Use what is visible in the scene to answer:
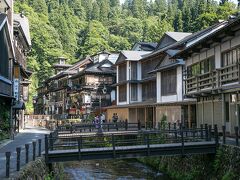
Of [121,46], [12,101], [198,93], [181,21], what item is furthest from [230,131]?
[121,46]

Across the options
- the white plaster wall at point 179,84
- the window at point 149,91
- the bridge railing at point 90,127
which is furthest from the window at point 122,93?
the white plaster wall at point 179,84

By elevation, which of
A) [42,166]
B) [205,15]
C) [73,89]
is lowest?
[42,166]

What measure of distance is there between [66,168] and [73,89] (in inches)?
1663

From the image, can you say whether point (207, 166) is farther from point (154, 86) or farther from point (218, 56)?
point (154, 86)

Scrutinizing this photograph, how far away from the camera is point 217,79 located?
24.0 metres

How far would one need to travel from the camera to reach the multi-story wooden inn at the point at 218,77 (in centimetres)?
2225

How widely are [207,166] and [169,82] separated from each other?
63.9ft

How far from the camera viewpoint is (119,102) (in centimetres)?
5638

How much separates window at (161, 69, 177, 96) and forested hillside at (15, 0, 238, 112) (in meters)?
33.2

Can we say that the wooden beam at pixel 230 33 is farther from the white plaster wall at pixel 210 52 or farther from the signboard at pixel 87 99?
the signboard at pixel 87 99

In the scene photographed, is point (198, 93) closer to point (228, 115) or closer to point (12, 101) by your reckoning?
point (228, 115)

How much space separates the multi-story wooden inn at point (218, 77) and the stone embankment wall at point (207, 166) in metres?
3.75

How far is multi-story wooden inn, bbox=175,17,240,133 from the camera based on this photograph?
22.2m

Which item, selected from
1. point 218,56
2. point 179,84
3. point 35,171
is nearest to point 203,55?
point 218,56
